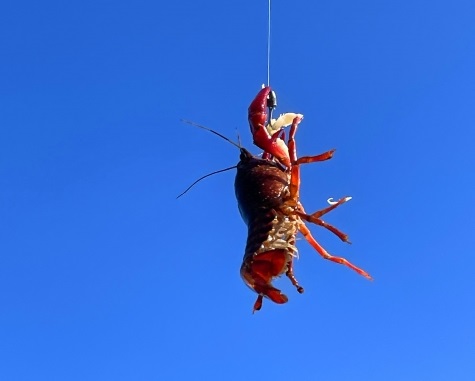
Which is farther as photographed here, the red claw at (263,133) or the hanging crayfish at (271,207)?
the red claw at (263,133)

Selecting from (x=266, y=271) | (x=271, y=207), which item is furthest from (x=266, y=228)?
(x=266, y=271)

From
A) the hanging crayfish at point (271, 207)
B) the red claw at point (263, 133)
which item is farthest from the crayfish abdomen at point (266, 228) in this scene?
the red claw at point (263, 133)

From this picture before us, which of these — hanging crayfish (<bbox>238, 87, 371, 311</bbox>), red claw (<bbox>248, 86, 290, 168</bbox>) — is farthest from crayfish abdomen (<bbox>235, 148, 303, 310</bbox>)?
red claw (<bbox>248, 86, 290, 168</bbox>)

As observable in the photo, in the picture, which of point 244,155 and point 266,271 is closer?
point 266,271

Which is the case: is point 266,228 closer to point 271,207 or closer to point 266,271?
point 271,207

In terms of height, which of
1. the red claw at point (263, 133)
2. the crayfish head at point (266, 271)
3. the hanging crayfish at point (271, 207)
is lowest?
the crayfish head at point (266, 271)

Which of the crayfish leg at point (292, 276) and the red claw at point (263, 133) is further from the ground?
the red claw at point (263, 133)

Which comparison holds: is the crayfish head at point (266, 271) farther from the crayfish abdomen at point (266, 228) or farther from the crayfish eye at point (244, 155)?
the crayfish eye at point (244, 155)
